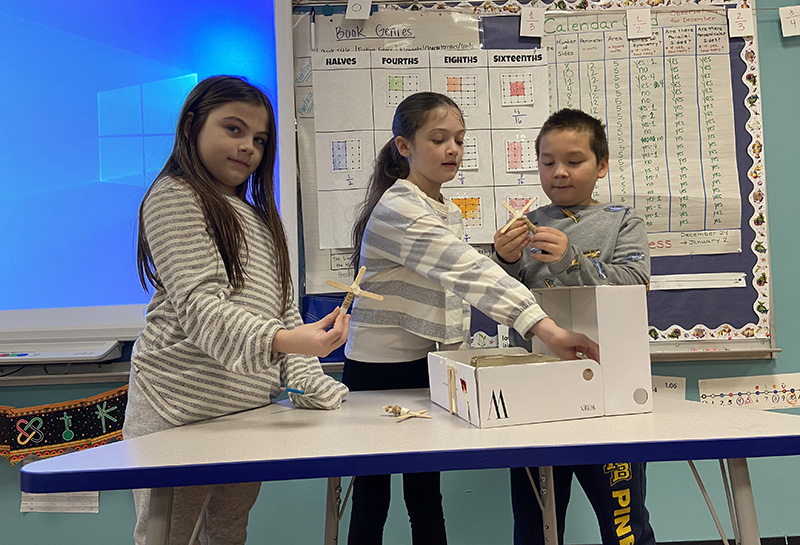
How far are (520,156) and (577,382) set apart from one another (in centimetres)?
126

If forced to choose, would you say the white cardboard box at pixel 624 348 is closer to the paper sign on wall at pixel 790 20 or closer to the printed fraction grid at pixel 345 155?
the printed fraction grid at pixel 345 155

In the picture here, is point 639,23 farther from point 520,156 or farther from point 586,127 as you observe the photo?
point 586,127

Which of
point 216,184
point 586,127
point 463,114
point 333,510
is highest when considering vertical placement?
point 463,114

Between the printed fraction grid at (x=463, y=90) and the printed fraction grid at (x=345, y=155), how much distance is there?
35 cm

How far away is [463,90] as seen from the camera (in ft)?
6.95

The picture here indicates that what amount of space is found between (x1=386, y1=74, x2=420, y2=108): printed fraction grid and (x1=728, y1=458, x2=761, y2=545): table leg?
61.2 inches

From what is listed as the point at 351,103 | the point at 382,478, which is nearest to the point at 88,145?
the point at 351,103

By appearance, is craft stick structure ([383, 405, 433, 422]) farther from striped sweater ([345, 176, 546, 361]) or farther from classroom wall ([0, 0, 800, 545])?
classroom wall ([0, 0, 800, 545])

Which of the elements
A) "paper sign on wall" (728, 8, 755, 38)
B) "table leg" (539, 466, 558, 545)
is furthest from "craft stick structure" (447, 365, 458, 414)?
"paper sign on wall" (728, 8, 755, 38)

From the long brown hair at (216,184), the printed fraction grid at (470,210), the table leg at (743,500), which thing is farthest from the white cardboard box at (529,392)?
the printed fraction grid at (470,210)

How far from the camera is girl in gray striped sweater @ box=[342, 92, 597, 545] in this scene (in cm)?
127

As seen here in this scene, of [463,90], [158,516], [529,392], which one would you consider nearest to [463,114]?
[463,90]

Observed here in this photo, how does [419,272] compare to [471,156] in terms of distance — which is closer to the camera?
[419,272]

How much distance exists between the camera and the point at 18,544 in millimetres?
2123
